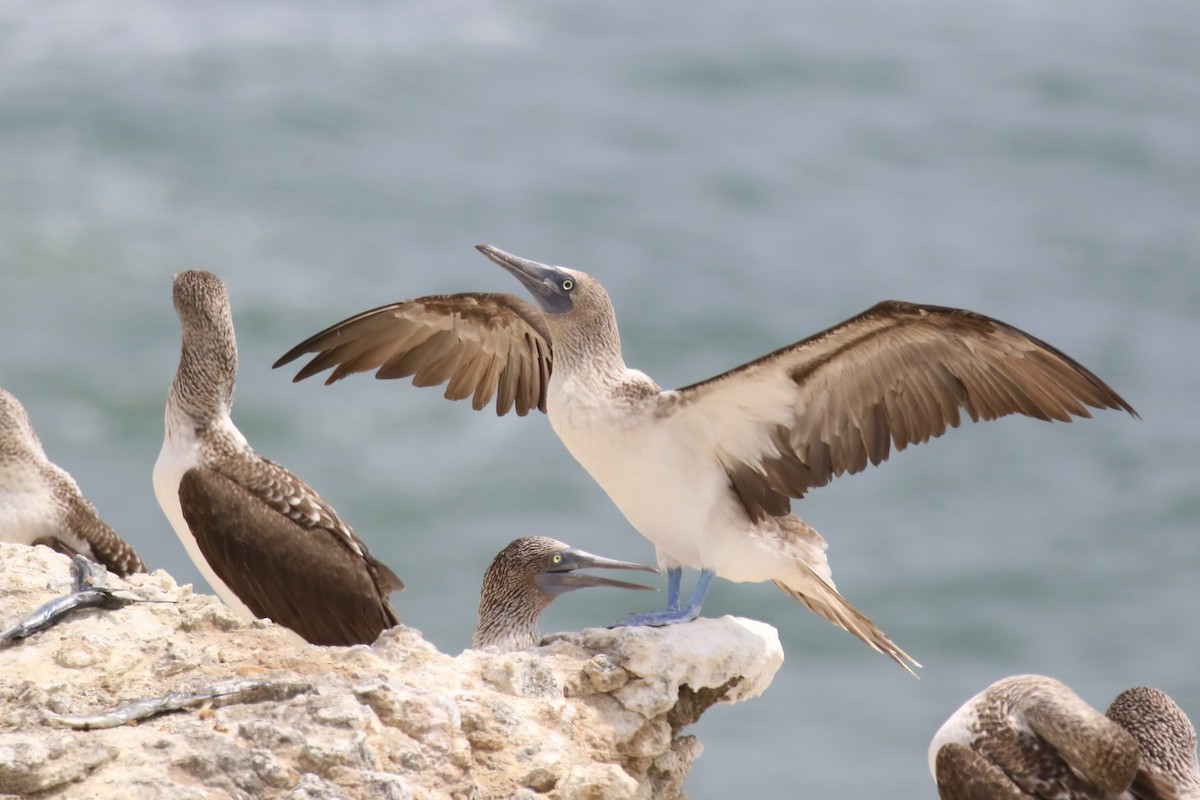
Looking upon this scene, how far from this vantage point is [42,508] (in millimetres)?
9945

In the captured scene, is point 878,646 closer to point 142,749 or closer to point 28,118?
point 142,749

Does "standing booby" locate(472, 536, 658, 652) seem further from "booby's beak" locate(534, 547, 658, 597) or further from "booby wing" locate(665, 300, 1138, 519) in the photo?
"booby wing" locate(665, 300, 1138, 519)

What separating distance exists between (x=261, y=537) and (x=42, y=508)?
5.41 ft

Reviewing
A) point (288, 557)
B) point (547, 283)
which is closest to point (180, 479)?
point (288, 557)

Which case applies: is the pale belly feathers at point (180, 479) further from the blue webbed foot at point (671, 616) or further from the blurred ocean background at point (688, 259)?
the blurred ocean background at point (688, 259)

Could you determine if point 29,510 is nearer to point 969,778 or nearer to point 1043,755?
point 969,778

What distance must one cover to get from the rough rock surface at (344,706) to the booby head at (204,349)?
1.48 metres

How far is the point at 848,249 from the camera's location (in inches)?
1089

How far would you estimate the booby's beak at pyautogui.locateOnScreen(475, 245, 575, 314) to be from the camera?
8672mm

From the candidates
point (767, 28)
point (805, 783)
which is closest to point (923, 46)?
point (767, 28)

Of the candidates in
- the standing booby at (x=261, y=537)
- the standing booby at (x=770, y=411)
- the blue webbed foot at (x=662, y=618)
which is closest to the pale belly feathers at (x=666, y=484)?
the standing booby at (x=770, y=411)

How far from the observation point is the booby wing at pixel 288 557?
29.0 ft

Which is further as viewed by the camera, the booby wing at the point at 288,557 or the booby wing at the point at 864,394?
the booby wing at the point at 288,557

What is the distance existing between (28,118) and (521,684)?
71.4 feet
